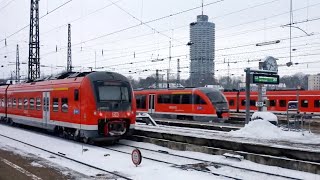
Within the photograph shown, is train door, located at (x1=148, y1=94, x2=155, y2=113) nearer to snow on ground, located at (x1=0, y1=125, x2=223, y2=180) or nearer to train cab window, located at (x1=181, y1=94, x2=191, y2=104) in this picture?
train cab window, located at (x1=181, y1=94, x2=191, y2=104)

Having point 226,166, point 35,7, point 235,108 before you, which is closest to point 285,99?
point 235,108

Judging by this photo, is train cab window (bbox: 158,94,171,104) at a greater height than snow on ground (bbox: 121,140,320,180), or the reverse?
train cab window (bbox: 158,94,171,104)

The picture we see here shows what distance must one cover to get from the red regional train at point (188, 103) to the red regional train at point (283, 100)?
884cm

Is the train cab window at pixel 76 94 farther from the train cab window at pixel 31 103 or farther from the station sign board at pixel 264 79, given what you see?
the station sign board at pixel 264 79

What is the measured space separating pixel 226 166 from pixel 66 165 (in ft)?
15.6

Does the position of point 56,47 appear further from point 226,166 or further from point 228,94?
point 226,166

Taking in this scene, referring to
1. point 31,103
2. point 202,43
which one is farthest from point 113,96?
point 202,43

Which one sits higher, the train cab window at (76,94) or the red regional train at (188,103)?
the train cab window at (76,94)

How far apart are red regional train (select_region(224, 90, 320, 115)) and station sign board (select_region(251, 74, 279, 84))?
525 inches

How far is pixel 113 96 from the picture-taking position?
55.0 ft

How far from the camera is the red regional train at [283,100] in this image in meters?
34.1

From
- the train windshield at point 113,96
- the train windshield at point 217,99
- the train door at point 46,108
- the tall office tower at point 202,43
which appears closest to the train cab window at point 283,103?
the tall office tower at point 202,43

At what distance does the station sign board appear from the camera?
67.2 ft

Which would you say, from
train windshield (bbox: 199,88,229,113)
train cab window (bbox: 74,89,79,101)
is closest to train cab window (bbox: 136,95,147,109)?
train windshield (bbox: 199,88,229,113)
